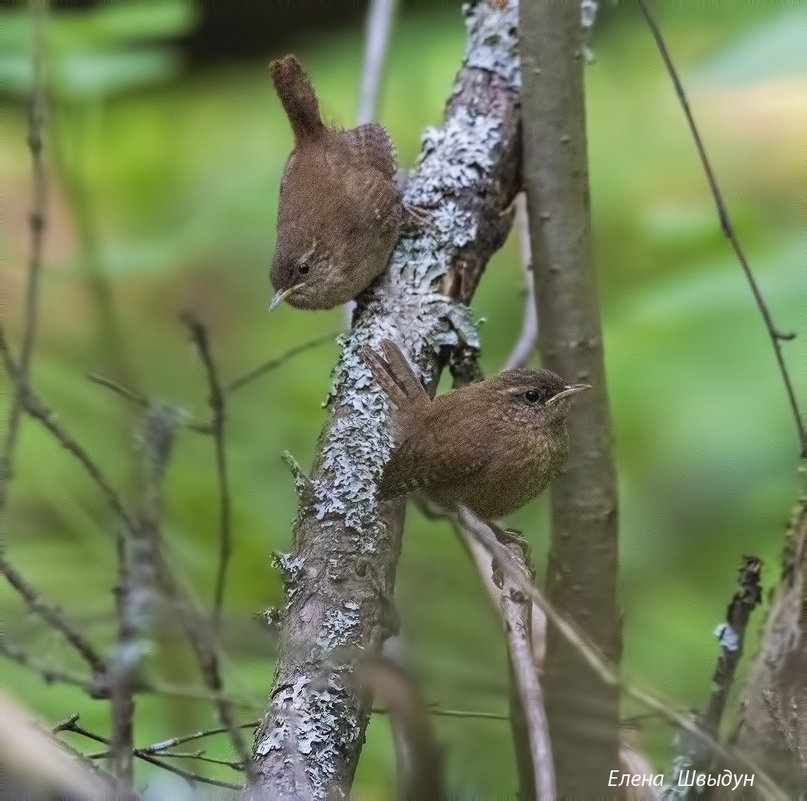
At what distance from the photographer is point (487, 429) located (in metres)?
2.28

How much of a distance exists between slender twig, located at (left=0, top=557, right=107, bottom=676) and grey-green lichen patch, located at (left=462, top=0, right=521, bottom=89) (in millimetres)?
1780

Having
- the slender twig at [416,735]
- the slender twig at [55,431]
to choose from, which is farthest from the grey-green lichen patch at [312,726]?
the slender twig at [416,735]

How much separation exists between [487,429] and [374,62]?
116cm

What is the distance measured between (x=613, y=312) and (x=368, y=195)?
1.01 metres

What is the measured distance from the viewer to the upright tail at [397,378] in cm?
224

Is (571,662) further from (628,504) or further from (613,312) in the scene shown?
(613,312)

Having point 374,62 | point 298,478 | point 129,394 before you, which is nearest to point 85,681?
point 129,394

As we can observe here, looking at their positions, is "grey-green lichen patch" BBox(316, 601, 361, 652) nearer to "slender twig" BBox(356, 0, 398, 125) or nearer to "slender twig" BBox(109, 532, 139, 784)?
"slender twig" BBox(109, 532, 139, 784)

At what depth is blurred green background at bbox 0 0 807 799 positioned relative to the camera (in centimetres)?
227

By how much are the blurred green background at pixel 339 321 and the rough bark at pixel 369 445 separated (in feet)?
0.39

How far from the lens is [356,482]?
2080 millimetres

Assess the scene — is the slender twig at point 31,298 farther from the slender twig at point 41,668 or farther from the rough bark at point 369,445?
the rough bark at point 369,445

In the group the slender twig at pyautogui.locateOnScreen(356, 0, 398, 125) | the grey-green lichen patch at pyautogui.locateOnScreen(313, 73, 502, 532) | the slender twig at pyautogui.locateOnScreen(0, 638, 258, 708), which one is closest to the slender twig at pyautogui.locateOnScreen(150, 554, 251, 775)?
the slender twig at pyautogui.locateOnScreen(0, 638, 258, 708)

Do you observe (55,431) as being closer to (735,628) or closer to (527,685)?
(527,685)
